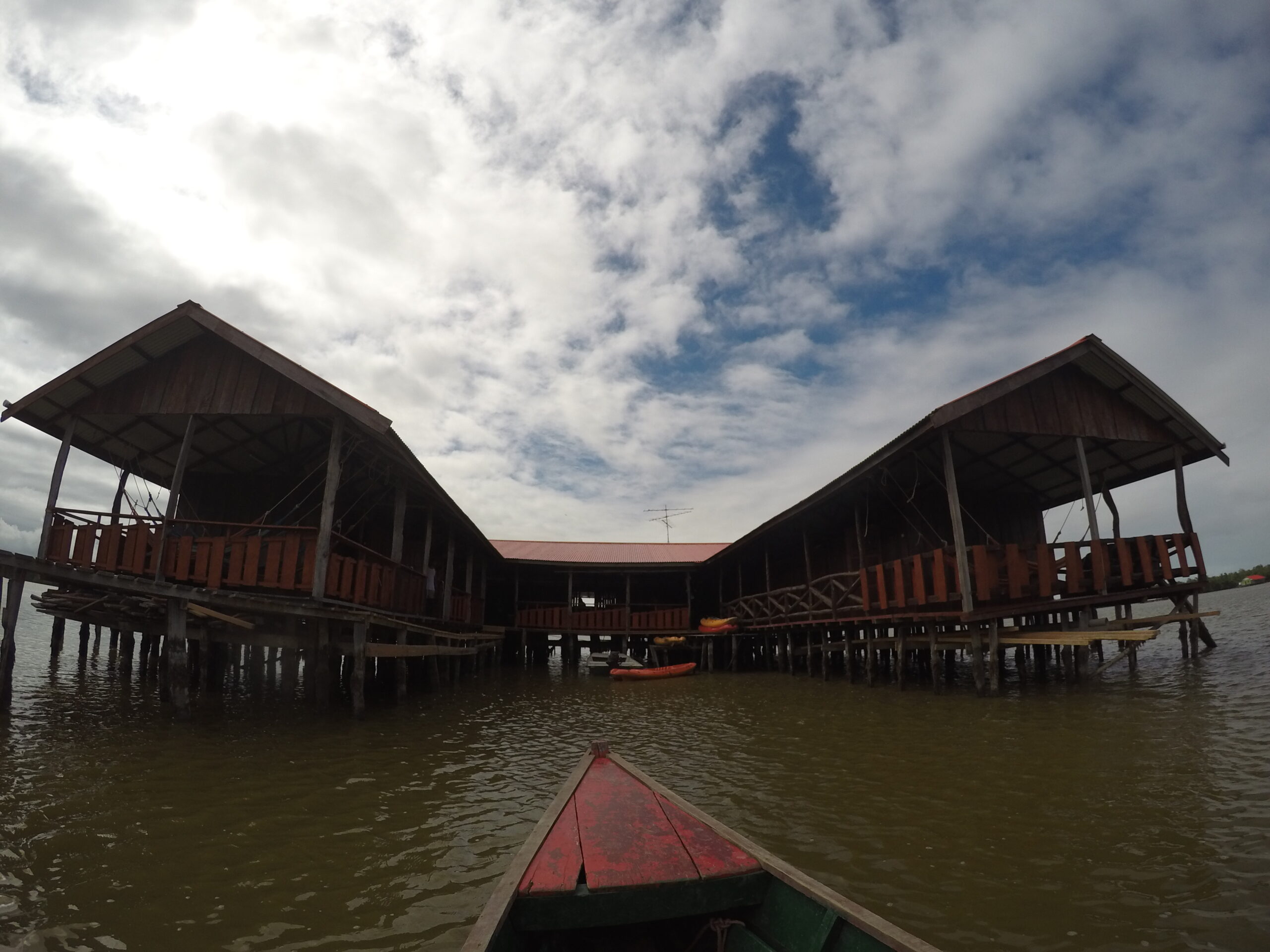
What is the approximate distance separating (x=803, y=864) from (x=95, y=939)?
5.00 metres

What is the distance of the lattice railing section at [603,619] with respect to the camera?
2922cm

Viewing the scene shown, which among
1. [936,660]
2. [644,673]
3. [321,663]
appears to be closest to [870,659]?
[936,660]

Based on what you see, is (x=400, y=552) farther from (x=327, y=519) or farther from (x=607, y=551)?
(x=607, y=551)

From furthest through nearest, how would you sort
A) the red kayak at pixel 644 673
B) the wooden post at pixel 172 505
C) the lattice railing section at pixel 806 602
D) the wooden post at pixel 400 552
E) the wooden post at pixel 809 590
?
the red kayak at pixel 644 673 < the wooden post at pixel 809 590 < the lattice railing section at pixel 806 602 < the wooden post at pixel 400 552 < the wooden post at pixel 172 505

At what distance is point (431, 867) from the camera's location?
542cm

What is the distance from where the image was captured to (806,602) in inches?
823

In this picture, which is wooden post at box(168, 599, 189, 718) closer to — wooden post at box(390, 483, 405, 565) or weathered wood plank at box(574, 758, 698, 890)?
wooden post at box(390, 483, 405, 565)

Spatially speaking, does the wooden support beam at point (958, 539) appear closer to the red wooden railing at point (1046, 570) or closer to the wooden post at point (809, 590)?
the red wooden railing at point (1046, 570)

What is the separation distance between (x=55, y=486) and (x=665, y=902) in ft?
51.6

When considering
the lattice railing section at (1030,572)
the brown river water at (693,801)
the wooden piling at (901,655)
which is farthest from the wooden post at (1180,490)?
the wooden piling at (901,655)

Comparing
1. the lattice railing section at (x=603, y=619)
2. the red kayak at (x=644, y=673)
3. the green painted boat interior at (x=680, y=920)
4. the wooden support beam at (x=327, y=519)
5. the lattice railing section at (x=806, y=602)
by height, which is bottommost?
the red kayak at (x=644, y=673)

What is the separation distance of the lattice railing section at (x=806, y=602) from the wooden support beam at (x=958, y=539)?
4.07 metres

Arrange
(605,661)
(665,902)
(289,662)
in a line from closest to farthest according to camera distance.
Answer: (665,902), (289,662), (605,661)

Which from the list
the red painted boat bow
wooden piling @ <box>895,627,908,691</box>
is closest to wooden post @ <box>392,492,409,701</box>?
the red painted boat bow
